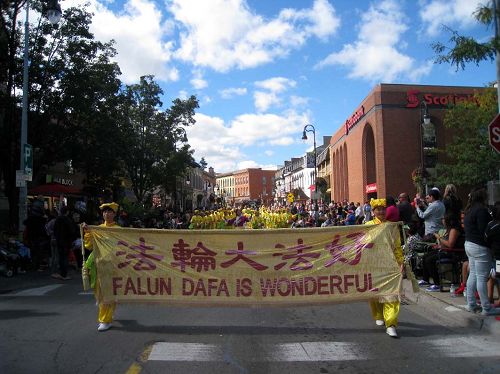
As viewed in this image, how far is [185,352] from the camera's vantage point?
5570 mm

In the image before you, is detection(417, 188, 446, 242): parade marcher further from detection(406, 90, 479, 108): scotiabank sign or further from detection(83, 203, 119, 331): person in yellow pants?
detection(406, 90, 479, 108): scotiabank sign

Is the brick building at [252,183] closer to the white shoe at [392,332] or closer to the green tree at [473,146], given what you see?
the green tree at [473,146]

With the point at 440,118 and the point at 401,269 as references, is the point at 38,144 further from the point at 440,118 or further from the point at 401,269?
the point at 440,118

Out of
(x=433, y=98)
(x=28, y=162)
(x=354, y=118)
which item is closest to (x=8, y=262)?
(x=28, y=162)

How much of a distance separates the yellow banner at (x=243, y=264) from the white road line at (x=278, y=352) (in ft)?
2.83

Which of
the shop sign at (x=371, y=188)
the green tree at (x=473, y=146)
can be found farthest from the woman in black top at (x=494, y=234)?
the shop sign at (x=371, y=188)

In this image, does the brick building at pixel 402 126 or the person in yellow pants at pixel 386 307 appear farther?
the brick building at pixel 402 126

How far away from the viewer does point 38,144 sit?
18.1m

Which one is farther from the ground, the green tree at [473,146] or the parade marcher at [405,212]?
the green tree at [473,146]

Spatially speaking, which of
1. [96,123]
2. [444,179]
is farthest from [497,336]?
[444,179]

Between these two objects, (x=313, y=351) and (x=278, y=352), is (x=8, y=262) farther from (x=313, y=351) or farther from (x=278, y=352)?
(x=313, y=351)

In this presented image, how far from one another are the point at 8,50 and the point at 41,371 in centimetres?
1515

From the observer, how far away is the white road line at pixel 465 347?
546cm

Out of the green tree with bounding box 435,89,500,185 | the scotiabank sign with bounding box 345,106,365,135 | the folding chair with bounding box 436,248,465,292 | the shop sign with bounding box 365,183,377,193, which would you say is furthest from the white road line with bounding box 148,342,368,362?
the scotiabank sign with bounding box 345,106,365,135
